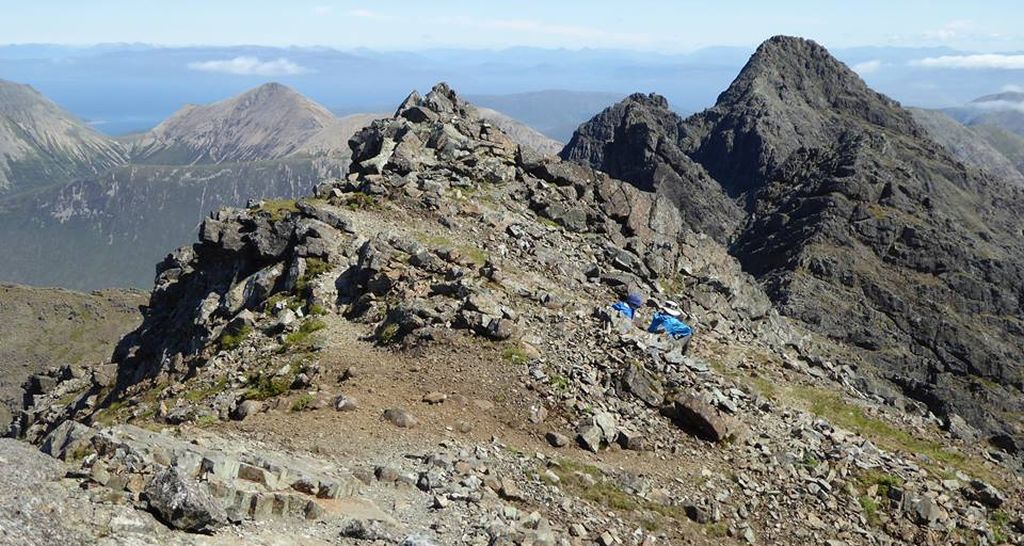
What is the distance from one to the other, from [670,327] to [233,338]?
21.4 meters

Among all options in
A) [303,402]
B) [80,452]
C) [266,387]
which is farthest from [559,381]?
[80,452]

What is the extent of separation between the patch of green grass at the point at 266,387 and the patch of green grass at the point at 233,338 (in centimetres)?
529

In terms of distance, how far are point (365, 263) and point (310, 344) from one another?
6159 mm

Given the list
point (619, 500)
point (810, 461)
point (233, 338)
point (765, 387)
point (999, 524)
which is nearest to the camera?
point (619, 500)

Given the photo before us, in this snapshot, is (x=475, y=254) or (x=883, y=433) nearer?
(x=883, y=433)

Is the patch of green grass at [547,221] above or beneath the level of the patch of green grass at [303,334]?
above

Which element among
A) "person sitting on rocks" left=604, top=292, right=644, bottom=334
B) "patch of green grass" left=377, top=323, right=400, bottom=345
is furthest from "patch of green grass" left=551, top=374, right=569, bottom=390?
"patch of green grass" left=377, top=323, right=400, bottom=345

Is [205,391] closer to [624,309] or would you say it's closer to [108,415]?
[108,415]

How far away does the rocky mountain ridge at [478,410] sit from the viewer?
69.2 feet

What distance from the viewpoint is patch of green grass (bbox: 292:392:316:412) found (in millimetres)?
27989

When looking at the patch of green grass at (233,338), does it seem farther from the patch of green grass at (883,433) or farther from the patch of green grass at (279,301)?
the patch of green grass at (883,433)

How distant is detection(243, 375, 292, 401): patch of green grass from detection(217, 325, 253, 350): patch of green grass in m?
5.29

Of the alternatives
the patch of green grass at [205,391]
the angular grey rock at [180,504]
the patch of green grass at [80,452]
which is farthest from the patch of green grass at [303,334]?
the angular grey rock at [180,504]

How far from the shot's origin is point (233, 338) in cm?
3731
